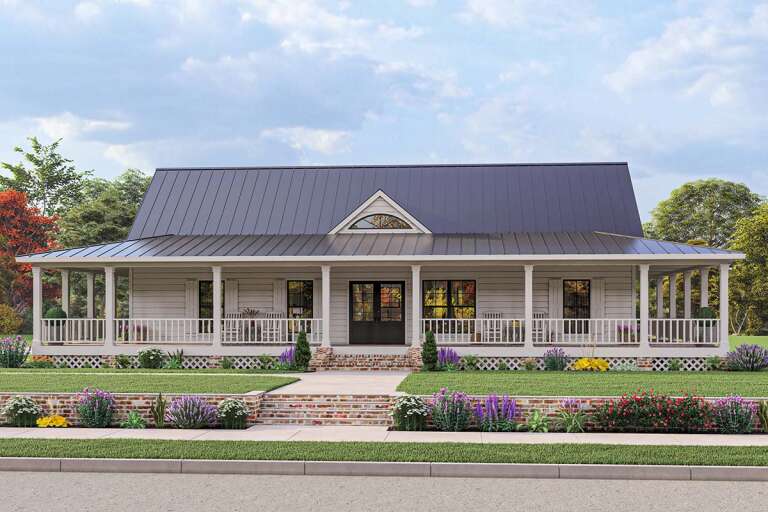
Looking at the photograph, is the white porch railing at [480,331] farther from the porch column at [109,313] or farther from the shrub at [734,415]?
the shrub at [734,415]

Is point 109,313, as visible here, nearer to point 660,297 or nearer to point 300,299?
point 300,299

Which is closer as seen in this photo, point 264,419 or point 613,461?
point 613,461

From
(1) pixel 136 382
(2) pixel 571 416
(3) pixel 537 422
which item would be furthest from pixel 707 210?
(1) pixel 136 382

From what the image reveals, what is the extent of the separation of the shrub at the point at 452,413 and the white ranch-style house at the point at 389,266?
9059 mm

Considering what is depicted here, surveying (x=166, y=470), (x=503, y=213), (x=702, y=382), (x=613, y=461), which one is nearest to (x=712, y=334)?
(x=702, y=382)

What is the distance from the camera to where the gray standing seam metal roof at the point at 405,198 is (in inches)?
1062

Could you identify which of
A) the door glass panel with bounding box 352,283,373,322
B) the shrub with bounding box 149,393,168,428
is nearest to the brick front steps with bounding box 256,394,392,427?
the shrub with bounding box 149,393,168,428

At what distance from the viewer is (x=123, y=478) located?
9836 mm

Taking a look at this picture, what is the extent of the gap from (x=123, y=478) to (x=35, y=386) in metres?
7.56

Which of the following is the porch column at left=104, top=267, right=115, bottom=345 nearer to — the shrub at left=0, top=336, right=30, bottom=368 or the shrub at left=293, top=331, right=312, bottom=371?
the shrub at left=0, top=336, right=30, bottom=368

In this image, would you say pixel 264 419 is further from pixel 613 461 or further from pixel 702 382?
pixel 702 382

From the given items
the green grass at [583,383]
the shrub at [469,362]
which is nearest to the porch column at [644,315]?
the green grass at [583,383]

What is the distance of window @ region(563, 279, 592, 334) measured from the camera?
24859 mm

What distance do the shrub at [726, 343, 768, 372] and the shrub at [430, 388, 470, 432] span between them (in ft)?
37.7
